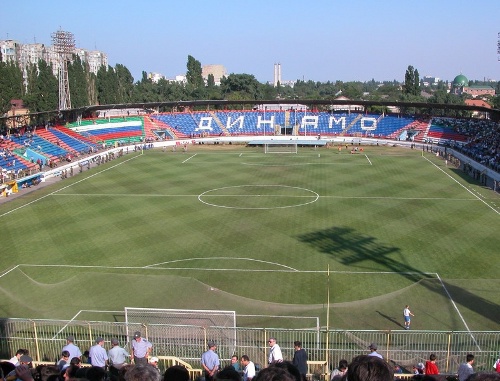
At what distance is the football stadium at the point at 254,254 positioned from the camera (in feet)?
54.3

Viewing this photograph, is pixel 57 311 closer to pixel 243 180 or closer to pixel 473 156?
pixel 243 180

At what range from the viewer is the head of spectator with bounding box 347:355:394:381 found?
4.59 m

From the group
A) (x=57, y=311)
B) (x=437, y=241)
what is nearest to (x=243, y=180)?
(x=437, y=241)

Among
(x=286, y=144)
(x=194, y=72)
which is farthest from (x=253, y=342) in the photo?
(x=194, y=72)

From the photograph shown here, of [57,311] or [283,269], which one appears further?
[283,269]

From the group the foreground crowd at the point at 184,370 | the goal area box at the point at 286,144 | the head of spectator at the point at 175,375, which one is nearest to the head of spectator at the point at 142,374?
the foreground crowd at the point at 184,370

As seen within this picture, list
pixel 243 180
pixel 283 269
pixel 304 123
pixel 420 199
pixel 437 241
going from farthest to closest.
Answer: pixel 304 123 < pixel 243 180 < pixel 420 199 < pixel 437 241 < pixel 283 269

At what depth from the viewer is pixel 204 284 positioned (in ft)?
72.5

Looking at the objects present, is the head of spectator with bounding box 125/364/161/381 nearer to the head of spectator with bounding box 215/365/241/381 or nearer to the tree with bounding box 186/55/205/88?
the head of spectator with bounding box 215/365/241/381

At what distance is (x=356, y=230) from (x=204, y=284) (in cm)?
1227

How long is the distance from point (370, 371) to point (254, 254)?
21.8m

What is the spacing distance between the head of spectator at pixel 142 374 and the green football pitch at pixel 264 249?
13765 millimetres

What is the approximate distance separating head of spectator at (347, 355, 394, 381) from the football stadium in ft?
27.6

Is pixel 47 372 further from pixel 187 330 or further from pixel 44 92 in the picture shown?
pixel 44 92
